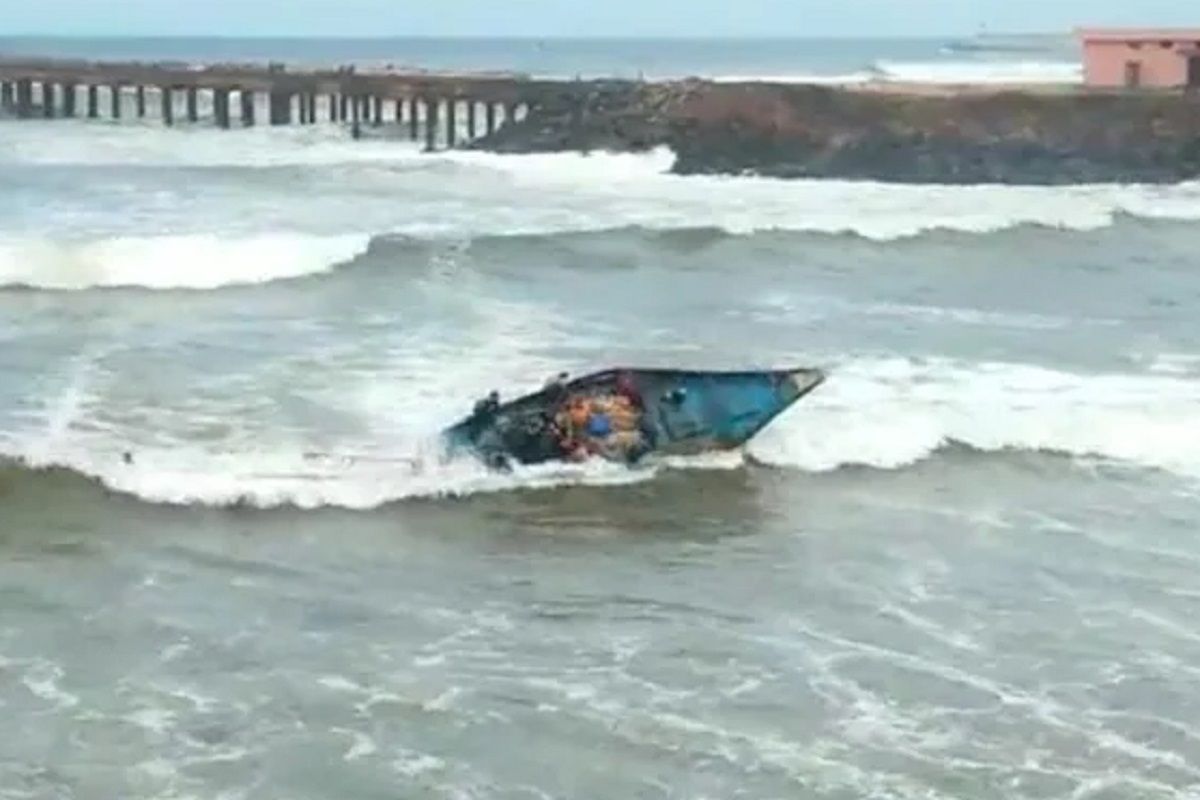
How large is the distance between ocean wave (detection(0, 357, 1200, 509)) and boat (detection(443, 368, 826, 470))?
0.53 feet

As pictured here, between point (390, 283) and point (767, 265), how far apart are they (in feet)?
23.0

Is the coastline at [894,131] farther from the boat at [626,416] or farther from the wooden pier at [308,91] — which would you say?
the boat at [626,416]

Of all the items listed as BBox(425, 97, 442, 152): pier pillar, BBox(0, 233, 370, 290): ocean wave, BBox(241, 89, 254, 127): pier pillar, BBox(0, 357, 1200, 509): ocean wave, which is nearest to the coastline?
BBox(425, 97, 442, 152): pier pillar

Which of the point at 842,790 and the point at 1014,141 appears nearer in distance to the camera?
the point at 842,790

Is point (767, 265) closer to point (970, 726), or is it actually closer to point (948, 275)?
point (948, 275)

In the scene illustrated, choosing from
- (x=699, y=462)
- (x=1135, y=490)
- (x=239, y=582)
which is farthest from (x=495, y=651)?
(x=1135, y=490)

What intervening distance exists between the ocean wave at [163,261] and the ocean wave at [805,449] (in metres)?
11.4

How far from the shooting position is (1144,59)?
5906cm

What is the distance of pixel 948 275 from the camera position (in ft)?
115

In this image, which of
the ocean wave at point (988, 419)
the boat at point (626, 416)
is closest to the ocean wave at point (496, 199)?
the ocean wave at point (988, 419)

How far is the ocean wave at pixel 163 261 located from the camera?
107 ft

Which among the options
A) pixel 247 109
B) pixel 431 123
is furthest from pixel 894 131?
pixel 247 109

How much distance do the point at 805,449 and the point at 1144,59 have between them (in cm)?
4304

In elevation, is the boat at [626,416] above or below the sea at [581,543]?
above
